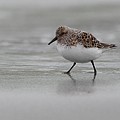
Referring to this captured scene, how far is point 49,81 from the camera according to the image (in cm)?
859

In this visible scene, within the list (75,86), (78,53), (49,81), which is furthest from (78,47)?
(75,86)

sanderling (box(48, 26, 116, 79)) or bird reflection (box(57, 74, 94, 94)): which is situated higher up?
sanderling (box(48, 26, 116, 79))

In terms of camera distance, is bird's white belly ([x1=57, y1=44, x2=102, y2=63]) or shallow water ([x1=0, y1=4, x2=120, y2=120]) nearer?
shallow water ([x1=0, y1=4, x2=120, y2=120])

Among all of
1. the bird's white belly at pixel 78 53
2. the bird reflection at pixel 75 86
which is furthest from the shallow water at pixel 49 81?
the bird's white belly at pixel 78 53

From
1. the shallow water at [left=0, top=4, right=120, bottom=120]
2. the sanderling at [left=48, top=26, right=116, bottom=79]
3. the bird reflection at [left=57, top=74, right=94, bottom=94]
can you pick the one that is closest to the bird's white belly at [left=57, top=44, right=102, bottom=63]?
the sanderling at [left=48, top=26, right=116, bottom=79]

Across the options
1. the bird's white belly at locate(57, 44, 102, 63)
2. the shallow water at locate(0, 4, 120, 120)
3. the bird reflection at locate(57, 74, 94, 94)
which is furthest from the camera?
the bird's white belly at locate(57, 44, 102, 63)

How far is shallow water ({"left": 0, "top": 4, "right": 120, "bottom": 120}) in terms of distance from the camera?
6633mm

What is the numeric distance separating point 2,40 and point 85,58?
596cm

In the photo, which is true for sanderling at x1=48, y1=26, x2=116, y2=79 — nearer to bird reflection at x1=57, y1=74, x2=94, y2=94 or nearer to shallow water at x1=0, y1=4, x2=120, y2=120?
shallow water at x1=0, y1=4, x2=120, y2=120

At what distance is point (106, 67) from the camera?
10078mm

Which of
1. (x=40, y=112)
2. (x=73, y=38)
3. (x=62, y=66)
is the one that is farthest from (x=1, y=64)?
(x=40, y=112)

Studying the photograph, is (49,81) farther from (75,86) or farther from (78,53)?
(78,53)

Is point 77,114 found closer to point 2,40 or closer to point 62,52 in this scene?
point 62,52

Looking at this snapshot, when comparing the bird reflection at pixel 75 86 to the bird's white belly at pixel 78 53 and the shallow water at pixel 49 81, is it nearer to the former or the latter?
the shallow water at pixel 49 81
